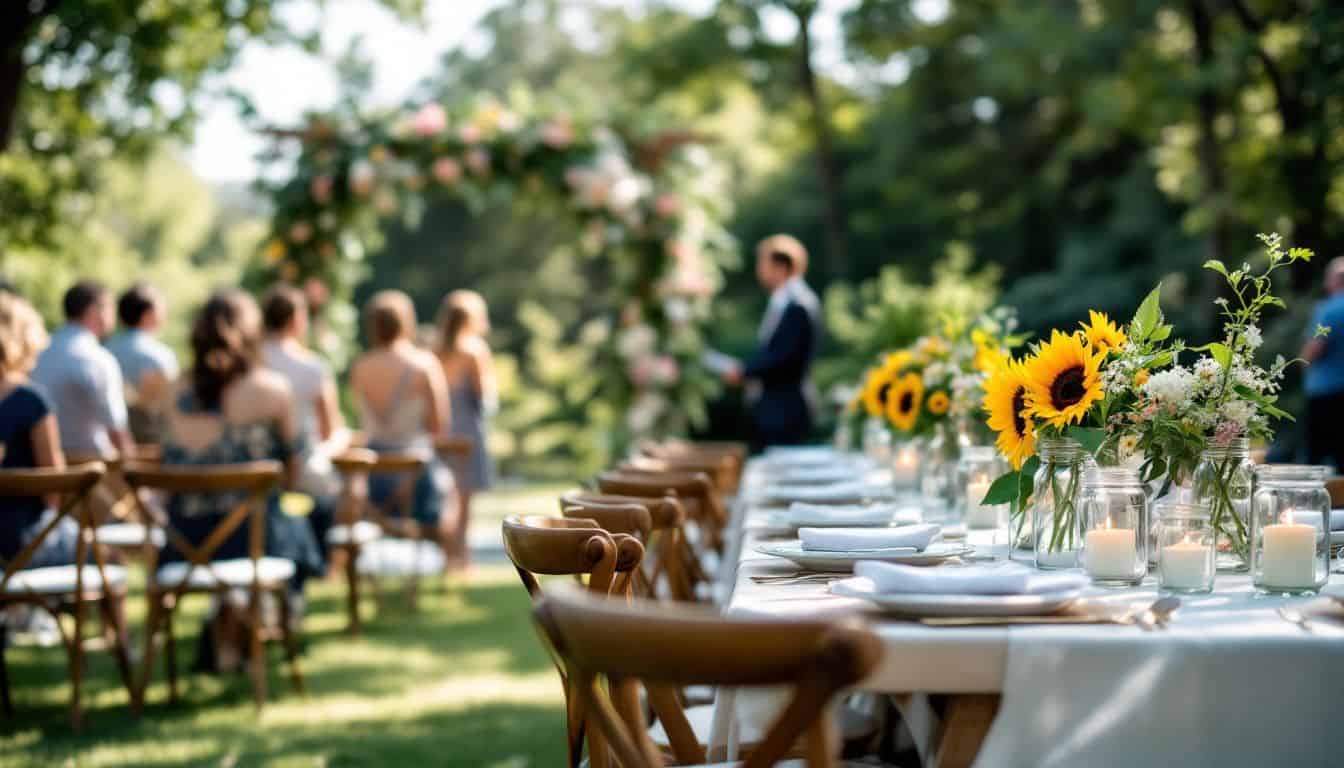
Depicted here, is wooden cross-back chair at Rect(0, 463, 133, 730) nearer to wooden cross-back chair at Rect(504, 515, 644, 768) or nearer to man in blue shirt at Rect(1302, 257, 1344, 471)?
wooden cross-back chair at Rect(504, 515, 644, 768)

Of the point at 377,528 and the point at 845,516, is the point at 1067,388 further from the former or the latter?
the point at 377,528

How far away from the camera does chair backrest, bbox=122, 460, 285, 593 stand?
4.93 metres

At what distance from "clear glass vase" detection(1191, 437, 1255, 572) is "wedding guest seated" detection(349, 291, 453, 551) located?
564 centimetres

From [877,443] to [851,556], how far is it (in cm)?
301

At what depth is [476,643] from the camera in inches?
267

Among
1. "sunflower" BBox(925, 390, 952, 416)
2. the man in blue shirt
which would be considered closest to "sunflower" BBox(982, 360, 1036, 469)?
"sunflower" BBox(925, 390, 952, 416)

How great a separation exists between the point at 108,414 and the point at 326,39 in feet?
18.0

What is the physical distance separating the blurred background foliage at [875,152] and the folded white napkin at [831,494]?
206 inches

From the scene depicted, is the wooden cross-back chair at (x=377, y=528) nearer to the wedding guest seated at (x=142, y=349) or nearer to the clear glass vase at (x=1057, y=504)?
the wedding guest seated at (x=142, y=349)

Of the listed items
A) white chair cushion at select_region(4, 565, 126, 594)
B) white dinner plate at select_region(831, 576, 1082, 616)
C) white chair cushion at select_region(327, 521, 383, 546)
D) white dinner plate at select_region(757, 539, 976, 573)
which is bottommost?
white chair cushion at select_region(327, 521, 383, 546)

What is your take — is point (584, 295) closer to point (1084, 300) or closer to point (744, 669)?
point (1084, 300)

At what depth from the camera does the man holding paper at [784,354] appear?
7562 mm

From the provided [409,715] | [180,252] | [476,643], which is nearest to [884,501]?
[409,715]

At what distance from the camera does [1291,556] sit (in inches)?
91.5
